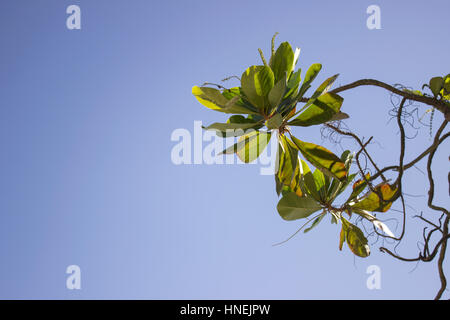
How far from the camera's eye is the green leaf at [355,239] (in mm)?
1263

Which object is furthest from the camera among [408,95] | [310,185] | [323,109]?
[310,185]

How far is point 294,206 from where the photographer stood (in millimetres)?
1156

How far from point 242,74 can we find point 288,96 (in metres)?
0.15

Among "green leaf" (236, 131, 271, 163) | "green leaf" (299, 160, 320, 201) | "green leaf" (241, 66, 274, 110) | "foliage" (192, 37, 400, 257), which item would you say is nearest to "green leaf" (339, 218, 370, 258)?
"foliage" (192, 37, 400, 257)

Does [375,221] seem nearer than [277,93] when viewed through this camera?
No

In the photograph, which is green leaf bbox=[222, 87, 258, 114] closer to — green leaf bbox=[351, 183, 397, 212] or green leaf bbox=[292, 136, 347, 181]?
green leaf bbox=[292, 136, 347, 181]

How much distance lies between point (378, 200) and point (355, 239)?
0.44ft

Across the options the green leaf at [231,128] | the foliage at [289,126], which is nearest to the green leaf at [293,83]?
the foliage at [289,126]

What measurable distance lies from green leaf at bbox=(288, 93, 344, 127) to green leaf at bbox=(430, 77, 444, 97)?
0.23 meters

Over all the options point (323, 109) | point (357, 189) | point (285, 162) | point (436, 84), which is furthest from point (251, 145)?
point (436, 84)

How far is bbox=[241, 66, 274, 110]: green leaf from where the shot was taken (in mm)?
1044

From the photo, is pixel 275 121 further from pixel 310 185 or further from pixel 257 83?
pixel 310 185
